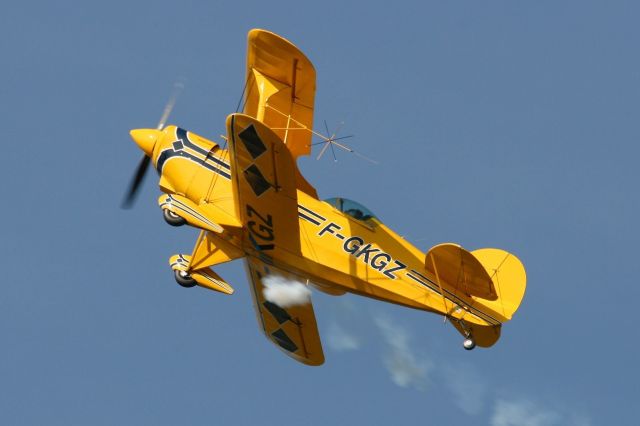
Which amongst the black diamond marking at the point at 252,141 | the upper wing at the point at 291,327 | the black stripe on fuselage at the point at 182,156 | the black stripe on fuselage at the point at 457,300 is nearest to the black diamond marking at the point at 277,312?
the upper wing at the point at 291,327

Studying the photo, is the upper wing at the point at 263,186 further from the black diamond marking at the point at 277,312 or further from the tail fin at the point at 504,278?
the tail fin at the point at 504,278

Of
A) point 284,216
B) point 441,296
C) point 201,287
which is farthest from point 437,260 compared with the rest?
point 201,287

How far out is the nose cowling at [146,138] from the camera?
25.4 m

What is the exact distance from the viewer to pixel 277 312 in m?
25.6

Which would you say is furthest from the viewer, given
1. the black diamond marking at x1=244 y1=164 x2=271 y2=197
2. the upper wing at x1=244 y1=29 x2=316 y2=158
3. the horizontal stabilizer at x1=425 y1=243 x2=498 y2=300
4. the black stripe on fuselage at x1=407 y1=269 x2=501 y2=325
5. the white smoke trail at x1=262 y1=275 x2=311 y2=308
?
the upper wing at x1=244 y1=29 x2=316 y2=158

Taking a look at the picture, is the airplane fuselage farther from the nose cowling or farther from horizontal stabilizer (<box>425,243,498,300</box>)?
the nose cowling

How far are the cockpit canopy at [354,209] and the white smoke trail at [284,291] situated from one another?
1365 millimetres

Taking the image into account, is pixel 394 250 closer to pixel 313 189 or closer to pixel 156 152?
pixel 313 189

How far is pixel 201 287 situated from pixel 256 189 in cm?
234

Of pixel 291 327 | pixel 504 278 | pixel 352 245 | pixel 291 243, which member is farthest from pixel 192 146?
pixel 504 278

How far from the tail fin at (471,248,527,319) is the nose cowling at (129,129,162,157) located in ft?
17.3

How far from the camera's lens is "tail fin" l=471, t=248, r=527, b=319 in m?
23.9

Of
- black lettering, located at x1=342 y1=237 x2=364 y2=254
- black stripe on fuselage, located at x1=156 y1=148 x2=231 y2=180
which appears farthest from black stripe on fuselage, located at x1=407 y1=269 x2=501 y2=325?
black stripe on fuselage, located at x1=156 y1=148 x2=231 y2=180

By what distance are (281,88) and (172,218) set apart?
11.1 ft
